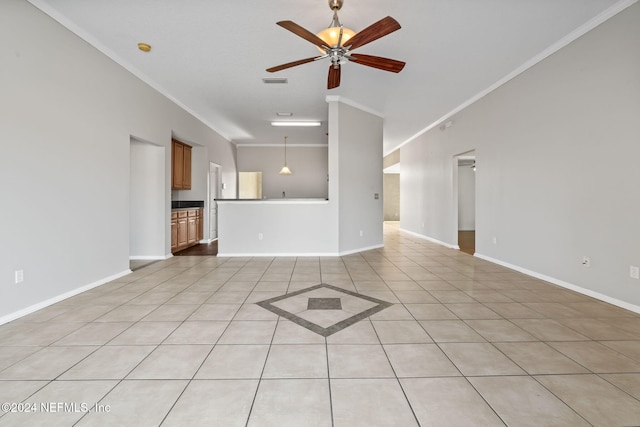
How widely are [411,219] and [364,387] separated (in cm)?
753

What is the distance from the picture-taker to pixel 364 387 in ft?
5.11

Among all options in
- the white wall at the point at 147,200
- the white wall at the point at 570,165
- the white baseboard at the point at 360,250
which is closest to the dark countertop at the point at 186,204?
the white wall at the point at 147,200

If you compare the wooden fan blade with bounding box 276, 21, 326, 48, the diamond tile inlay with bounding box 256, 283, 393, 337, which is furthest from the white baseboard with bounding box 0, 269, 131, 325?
the wooden fan blade with bounding box 276, 21, 326, 48

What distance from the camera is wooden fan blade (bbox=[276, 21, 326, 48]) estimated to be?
2249 millimetres

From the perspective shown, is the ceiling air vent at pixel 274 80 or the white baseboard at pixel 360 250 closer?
the ceiling air vent at pixel 274 80

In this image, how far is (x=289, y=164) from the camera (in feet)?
30.5

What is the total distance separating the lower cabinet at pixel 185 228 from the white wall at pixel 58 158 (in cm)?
178

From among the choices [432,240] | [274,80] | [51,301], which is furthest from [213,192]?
[432,240]

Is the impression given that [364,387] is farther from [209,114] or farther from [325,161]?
[325,161]

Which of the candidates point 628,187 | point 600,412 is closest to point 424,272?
point 628,187

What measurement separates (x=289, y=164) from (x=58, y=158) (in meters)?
6.69

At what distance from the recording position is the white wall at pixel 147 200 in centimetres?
500

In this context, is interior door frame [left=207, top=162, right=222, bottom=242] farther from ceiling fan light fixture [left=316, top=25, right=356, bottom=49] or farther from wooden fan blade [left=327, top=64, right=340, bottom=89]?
ceiling fan light fixture [left=316, top=25, right=356, bottom=49]

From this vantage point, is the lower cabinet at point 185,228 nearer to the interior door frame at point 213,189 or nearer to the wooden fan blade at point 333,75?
the interior door frame at point 213,189
